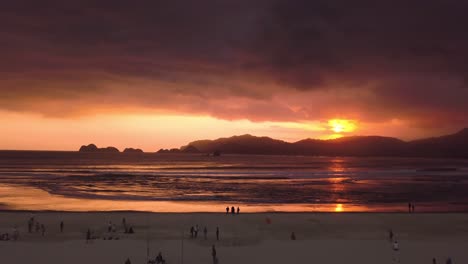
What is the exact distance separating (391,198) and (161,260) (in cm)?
4232

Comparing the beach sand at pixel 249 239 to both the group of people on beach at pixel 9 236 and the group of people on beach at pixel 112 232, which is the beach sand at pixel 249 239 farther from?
the group of people on beach at pixel 9 236

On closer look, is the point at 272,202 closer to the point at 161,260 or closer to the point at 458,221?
the point at 458,221

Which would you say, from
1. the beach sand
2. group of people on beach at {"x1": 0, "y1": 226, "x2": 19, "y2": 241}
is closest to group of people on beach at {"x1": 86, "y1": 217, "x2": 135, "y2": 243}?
the beach sand

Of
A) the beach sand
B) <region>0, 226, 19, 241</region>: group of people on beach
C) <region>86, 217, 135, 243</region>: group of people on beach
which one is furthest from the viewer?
<region>86, 217, 135, 243</region>: group of people on beach

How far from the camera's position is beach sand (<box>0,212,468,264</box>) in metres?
24.8

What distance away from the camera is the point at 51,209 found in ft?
147

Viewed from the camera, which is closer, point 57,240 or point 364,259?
point 364,259

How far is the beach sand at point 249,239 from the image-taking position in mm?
24781

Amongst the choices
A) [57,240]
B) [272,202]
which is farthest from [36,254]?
[272,202]

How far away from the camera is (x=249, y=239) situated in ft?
98.3

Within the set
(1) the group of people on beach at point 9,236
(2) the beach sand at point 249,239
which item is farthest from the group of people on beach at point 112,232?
(1) the group of people on beach at point 9,236

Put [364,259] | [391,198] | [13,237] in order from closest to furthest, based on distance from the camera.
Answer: [364,259] < [13,237] < [391,198]

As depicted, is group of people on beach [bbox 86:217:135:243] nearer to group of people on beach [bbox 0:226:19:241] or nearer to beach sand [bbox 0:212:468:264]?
beach sand [bbox 0:212:468:264]

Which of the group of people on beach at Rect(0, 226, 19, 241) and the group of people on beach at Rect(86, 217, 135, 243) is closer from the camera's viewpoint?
the group of people on beach at Rect(0, 226, 19, 241)
